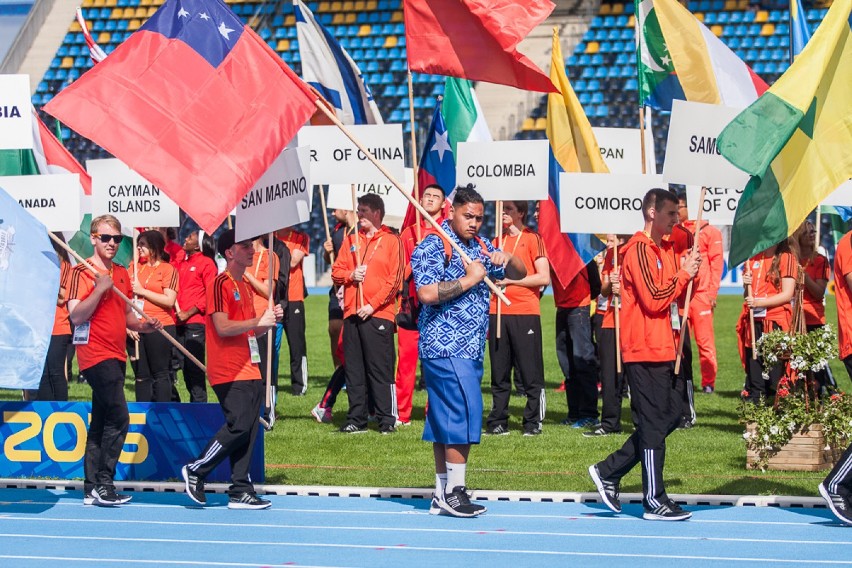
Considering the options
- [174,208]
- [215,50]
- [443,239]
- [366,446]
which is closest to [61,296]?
[174,208]

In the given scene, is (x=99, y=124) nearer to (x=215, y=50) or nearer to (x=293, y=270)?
(x=215, y=50)

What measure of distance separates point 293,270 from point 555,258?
3.88m

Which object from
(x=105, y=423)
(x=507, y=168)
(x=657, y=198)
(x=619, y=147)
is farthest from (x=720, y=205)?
(x=105, y=423)

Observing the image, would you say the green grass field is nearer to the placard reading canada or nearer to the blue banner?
the blue banner

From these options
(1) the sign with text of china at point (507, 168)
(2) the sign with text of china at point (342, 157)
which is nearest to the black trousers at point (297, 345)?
(2) the sign with text of china at point (342, 157)

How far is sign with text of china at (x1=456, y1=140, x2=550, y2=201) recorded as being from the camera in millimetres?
12164

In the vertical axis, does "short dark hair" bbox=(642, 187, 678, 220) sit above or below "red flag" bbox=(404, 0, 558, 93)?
below

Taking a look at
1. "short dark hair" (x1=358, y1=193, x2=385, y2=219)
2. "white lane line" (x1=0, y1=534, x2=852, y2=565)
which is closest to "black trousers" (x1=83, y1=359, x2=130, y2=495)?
"white lane line" (x1=0, y1=534, x2=852, y2=565)

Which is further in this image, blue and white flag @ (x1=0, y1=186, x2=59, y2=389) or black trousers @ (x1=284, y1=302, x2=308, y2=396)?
black trousers @ (x1=284, y1=302, x2=308, y2=396)

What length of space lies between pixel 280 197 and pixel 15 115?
2199 millimetres

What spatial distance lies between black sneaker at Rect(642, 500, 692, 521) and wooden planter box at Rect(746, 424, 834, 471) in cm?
188

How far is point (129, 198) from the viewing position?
12961mm

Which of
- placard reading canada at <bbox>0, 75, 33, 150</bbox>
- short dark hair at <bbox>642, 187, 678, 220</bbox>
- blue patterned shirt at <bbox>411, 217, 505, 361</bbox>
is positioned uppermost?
placard reading canada at <bbox>0, 75, 33, 150</bbox>

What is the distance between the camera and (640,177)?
11.5 m
